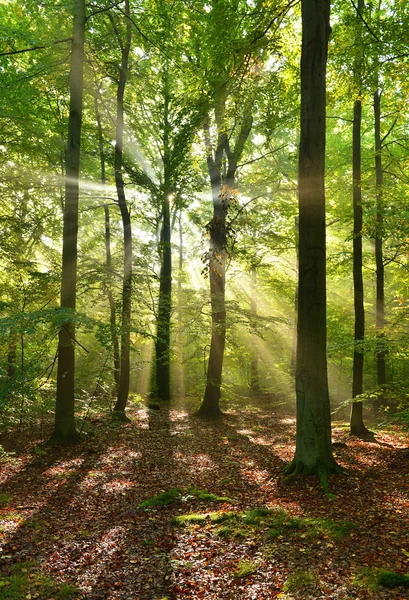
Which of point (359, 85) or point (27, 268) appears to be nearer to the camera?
point (359, 85)

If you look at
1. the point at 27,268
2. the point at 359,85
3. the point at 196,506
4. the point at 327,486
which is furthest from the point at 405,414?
the point at 27,268

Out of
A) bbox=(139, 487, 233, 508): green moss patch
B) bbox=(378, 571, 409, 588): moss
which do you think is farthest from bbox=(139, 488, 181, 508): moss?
bbox=(378, 571, 409, 588): moss

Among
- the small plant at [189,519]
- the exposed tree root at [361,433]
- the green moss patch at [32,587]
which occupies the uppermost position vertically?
the green moss patch at [32,587]

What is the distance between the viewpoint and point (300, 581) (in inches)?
137

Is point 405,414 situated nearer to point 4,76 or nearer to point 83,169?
point 4,76

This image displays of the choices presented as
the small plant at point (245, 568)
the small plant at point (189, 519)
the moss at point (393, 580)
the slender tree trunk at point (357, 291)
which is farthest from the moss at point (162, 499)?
the slender tree trunk at point (357, 291)

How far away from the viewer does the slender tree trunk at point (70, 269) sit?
29.9 feet

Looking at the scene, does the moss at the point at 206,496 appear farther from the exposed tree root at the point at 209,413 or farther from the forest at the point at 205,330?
the exposed tree root at the point at 209,413

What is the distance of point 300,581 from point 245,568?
1.92ft

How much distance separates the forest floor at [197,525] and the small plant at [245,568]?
11 mm

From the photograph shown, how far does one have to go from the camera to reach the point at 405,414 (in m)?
6.10

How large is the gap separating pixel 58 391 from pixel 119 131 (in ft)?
29.3

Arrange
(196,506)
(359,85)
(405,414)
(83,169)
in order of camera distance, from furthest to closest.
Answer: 1. (83,169)
2. (359,85)
3. (405,414)
4. (196,506)

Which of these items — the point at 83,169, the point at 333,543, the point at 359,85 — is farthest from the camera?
the point at 83,169
